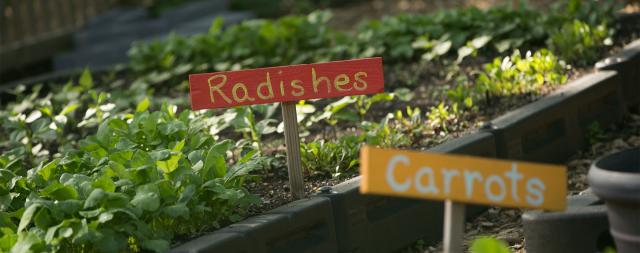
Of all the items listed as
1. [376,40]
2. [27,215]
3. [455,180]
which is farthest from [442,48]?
[455,180]

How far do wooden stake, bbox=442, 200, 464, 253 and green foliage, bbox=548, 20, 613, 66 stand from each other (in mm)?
3863

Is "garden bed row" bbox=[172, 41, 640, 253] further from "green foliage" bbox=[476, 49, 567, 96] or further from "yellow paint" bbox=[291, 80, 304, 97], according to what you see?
→ "yellow paint" bbox=[291, 80, 304, 97]

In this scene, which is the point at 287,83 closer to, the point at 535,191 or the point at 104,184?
the point at 104,184

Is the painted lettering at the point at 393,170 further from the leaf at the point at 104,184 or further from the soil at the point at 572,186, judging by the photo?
the soil at the point at 572,186

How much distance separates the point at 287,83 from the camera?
4648mm

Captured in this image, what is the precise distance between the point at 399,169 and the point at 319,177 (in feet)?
6.67

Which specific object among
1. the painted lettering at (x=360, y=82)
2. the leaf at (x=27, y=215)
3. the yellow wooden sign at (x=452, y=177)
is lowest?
the leaf at (x=27, y=215)

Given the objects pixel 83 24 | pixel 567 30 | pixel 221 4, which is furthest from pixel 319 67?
pixel 221 4

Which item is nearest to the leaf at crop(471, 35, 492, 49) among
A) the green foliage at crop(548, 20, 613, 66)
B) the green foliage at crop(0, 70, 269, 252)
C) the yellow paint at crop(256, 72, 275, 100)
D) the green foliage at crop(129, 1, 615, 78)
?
the green foliage at crop(129, 1, 615, 78)

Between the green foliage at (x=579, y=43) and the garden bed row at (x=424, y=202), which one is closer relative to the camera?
the garden bed row at (x=424, y=202)

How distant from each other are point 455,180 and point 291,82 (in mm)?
1448

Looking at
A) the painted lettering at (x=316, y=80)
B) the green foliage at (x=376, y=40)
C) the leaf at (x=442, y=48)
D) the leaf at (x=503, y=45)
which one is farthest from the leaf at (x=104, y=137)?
the leaf at (x=503, y=45)

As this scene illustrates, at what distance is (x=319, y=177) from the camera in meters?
5.31

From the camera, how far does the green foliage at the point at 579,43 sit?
7164mm
